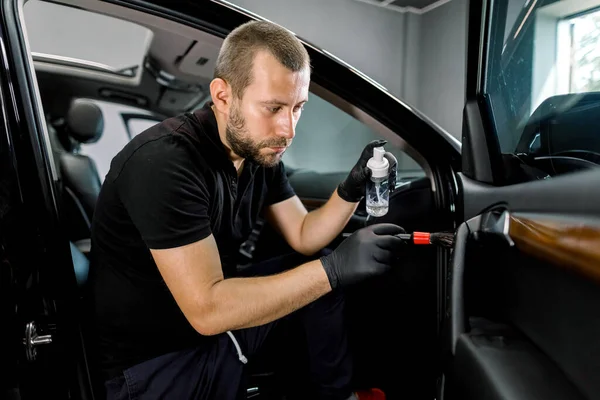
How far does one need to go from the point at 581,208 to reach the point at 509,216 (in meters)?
0.20

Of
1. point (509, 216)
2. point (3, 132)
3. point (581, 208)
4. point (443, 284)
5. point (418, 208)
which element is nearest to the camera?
point (581, 208)

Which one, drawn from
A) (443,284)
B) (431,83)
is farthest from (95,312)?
(431,83)

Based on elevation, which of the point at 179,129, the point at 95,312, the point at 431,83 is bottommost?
the point at 95,312

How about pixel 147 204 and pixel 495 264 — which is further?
pixel 147 204

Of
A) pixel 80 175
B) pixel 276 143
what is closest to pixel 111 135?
pixel 80 175

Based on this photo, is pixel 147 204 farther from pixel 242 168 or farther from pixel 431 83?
pixel 431 83

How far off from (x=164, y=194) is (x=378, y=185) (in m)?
0.55

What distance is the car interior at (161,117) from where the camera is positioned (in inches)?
51.7

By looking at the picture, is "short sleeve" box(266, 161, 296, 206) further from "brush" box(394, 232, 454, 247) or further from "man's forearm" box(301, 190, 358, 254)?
"brush" box(394, 232, 454, 247)

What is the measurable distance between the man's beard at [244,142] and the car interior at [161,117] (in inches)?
9.3

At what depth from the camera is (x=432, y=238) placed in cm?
97

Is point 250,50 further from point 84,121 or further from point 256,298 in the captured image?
point 84,121

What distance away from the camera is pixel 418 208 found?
1.33m

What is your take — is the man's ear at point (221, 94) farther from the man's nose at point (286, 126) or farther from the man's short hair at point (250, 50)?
the man's nose at point (286, 126)
